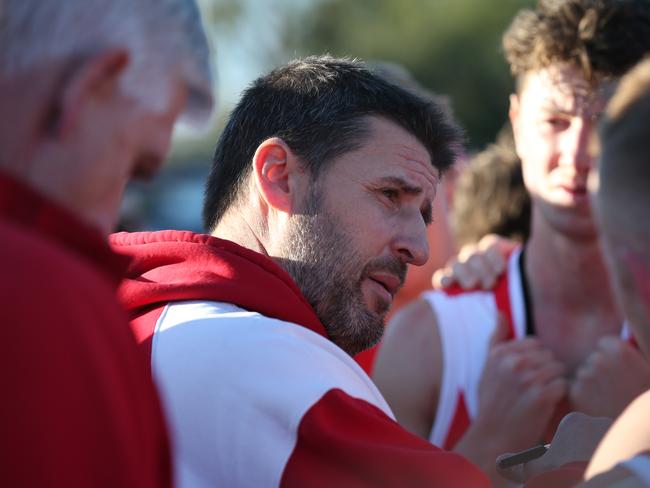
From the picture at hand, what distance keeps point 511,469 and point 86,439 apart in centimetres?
124

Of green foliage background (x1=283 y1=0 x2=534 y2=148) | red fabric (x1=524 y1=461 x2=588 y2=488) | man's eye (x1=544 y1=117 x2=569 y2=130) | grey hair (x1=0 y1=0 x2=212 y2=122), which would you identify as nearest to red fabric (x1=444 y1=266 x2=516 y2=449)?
man's eye (x1=544 y1=117 x2=569 y2=130)

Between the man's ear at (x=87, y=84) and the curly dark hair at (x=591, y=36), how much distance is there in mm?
2544

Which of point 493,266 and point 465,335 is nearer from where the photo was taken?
point 465,335

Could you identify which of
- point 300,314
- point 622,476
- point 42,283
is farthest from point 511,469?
point 42,283

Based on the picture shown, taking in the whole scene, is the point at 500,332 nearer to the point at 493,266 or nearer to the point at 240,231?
the point at 493,266

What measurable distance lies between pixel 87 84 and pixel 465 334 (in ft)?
8.56

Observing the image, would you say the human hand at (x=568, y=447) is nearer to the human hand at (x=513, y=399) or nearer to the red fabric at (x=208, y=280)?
the red fabric at (x=208, y=280)

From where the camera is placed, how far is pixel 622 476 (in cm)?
145

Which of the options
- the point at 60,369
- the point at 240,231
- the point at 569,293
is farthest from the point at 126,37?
the point at 569,293

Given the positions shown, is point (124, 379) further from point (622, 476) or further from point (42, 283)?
point (622, 476)

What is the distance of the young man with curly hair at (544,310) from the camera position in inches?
132

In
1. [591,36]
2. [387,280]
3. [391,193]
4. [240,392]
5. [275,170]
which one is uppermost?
[591,36]

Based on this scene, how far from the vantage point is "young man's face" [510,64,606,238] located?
3.53 meters

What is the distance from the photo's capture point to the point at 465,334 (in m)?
3.71
